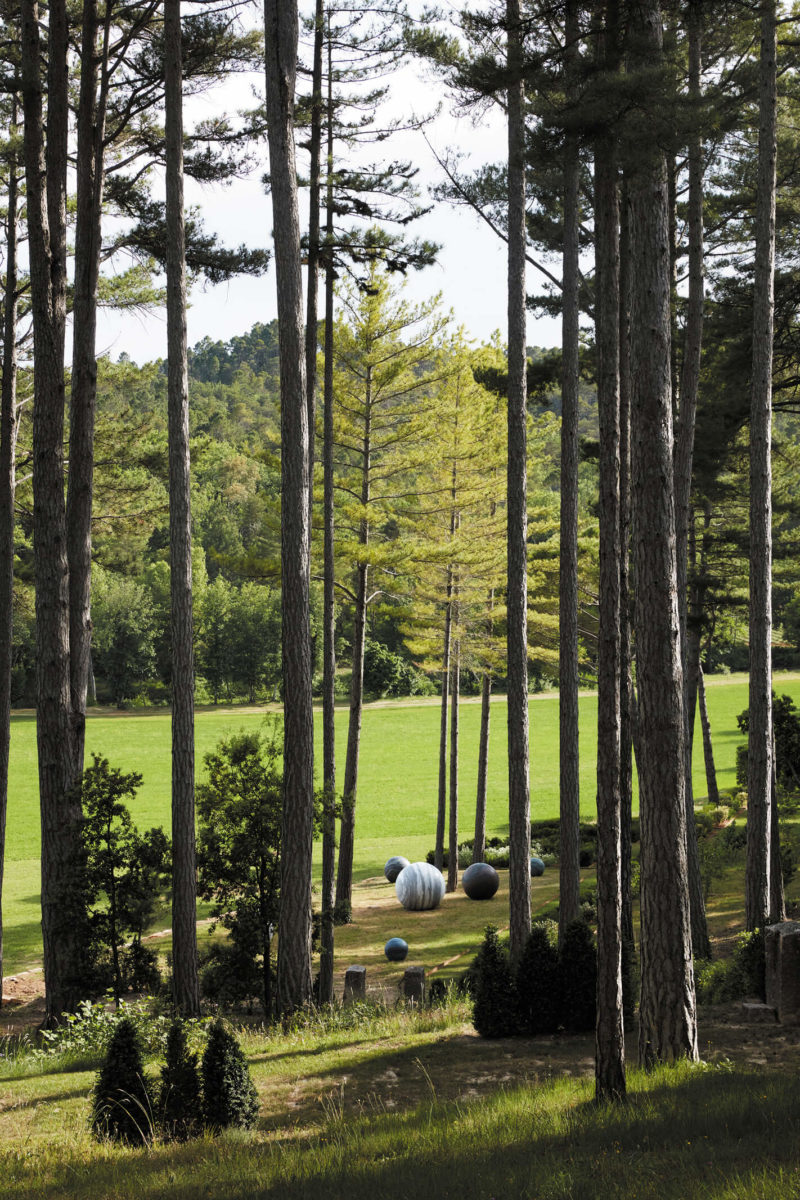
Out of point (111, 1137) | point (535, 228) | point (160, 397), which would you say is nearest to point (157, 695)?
point (160, 397)

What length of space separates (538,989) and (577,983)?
364 millimetres

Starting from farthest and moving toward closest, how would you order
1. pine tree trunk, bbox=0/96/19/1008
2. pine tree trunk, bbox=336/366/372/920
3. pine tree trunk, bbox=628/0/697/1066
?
pine tree trunk, bbox=336/366/372/920 < pine tree trunk, bbox=0/96/19/1008 < pine tree trunk, bbox=628/0/697/1066

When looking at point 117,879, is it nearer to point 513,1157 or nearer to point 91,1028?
point 91,1028

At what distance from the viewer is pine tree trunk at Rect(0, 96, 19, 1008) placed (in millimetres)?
14453

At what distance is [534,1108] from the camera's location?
5.82m

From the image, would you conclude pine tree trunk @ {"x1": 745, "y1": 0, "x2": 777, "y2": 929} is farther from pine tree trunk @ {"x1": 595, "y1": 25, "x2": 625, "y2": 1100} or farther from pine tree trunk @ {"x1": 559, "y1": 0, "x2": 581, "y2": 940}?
pine tree trunk @ {"x1": 595, "y1": 25, "x2": 625, "y2": 1100}

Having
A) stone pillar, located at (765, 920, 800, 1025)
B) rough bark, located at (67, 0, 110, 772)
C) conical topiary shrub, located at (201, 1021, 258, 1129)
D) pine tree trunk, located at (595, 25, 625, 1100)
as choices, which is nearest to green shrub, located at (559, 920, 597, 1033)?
stone pillar, located at (765, 920, 800, 1025)

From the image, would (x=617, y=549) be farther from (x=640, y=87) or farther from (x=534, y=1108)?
(x=534, y=1108)

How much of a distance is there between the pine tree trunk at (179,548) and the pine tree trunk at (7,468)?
4.85 meters

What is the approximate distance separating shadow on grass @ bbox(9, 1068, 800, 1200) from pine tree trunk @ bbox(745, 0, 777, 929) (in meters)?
5.24

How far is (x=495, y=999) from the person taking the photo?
29.5ft

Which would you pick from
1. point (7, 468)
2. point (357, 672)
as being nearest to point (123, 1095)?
point (7, 468)

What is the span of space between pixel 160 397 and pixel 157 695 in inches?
1476

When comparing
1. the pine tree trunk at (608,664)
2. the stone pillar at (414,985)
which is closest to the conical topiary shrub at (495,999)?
the pine tree trunk at (608,664)
